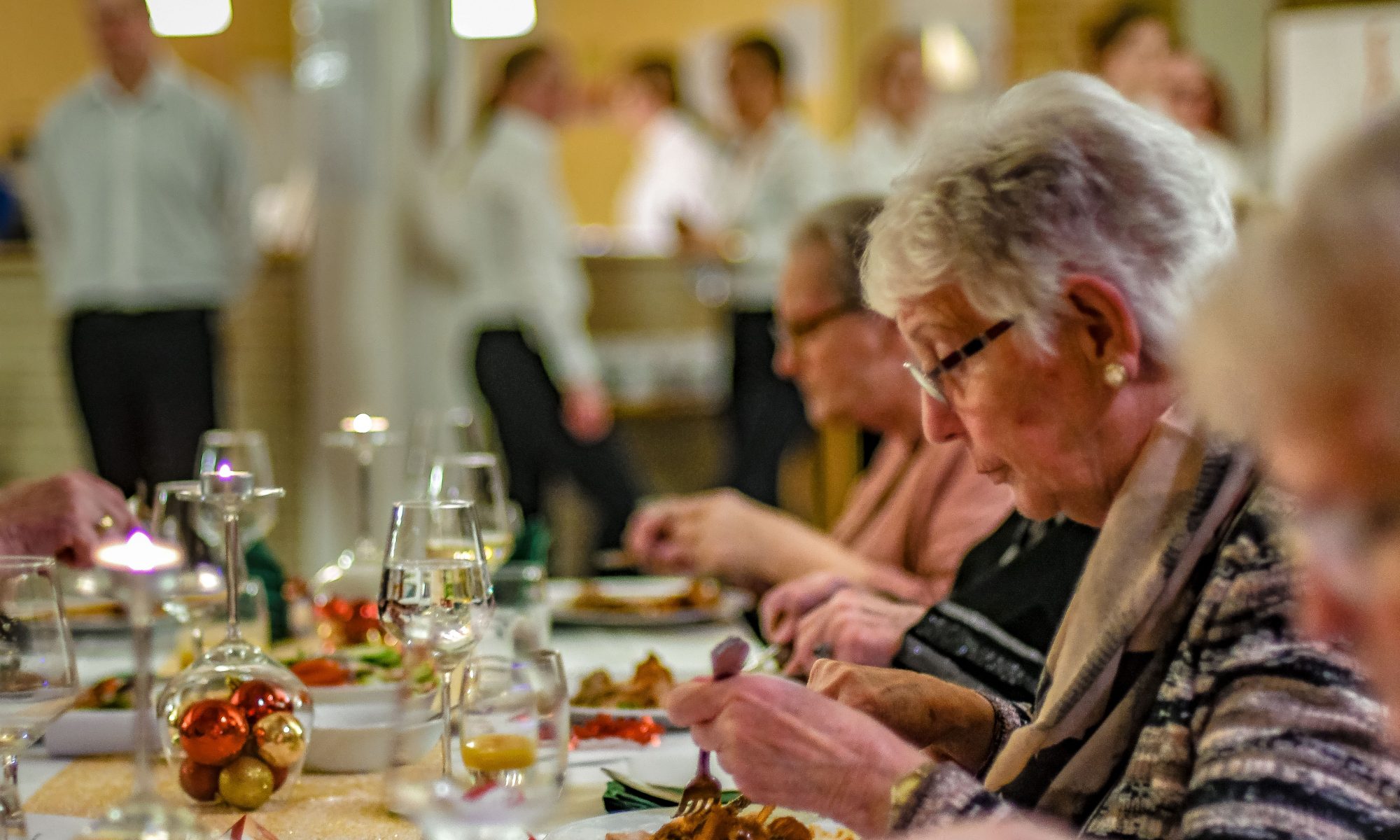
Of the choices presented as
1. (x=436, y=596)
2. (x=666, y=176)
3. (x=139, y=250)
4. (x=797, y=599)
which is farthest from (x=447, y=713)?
(x=666, y=176)

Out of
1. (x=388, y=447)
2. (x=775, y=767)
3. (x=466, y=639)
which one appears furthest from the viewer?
(x=388, y=447)

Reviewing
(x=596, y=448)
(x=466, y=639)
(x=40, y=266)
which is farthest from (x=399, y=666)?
(x=40, y=266)

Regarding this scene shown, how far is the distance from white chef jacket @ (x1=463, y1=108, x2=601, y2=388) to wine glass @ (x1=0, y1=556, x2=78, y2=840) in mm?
3605

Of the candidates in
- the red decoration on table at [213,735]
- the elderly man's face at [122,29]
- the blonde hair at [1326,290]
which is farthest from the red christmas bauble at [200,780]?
the elderly man's face at [122,29]

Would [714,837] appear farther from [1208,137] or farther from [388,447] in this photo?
[1208,137]

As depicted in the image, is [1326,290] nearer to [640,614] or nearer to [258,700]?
[258,700]

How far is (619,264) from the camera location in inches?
221

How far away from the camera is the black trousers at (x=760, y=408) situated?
5051mm

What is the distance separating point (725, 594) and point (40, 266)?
12.0 feet

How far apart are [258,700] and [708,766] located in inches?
15.6

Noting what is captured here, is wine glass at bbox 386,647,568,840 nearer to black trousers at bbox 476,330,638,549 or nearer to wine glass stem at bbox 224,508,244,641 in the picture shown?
wine glass stem at bbox 224,508,244,641

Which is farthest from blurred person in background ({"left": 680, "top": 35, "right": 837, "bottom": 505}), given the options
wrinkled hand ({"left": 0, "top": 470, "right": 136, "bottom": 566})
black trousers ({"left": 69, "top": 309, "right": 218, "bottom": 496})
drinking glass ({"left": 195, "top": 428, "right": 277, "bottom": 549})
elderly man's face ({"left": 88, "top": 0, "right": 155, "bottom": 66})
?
wrinkled hand ({"left": 0, "top": 470, "right": 136, "bottom": 566})

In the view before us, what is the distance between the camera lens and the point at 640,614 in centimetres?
216

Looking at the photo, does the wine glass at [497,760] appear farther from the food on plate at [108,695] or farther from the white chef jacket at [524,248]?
the white chef jacket at [524,248]
